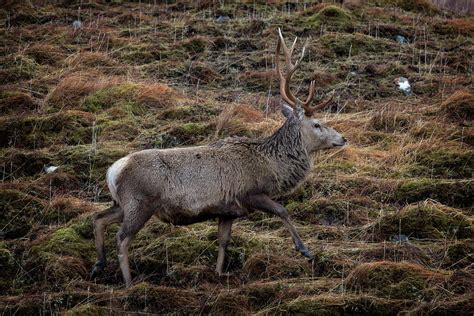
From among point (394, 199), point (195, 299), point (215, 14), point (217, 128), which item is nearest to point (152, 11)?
point (215, 14)

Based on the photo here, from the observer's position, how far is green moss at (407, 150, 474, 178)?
10453 millimetres

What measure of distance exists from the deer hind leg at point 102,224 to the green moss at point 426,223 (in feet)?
9.27

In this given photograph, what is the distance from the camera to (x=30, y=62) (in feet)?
47.2

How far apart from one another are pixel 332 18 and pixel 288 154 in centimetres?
814

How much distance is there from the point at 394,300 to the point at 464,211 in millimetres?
2533

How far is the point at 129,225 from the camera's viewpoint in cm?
811

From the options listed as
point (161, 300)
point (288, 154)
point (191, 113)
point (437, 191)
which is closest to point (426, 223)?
point (437, 191)

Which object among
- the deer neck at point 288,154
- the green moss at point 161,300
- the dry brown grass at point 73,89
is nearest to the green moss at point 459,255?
the deer neck at point 288,154

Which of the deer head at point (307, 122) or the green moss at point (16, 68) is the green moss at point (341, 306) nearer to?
the deer head at point (307, 122)

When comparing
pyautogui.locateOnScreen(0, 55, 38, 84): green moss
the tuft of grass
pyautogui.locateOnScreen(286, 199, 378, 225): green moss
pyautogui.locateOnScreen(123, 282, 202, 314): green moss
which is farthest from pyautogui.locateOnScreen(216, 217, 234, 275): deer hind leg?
pyautogui.locateOnScreen(0, 55, 38, 84): green moss

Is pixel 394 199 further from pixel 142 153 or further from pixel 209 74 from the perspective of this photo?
pixel 209 74

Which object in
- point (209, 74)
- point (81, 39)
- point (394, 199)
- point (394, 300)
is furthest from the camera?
point (81, 39)

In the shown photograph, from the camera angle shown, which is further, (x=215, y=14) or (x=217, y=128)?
(x=215, y=14)

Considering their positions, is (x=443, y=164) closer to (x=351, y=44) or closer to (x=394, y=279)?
(x=394, y=279)
